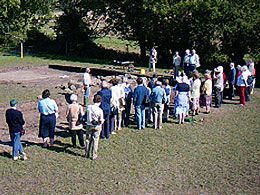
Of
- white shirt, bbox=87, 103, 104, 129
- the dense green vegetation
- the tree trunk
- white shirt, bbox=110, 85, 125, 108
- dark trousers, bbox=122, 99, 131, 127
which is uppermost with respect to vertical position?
the dense green vegetation

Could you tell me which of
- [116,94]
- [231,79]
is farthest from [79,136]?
Result: [231,79]

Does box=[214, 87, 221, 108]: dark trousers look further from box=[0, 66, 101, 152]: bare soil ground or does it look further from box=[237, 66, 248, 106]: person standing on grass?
box=[0, 66, 101, 152]: bare soil ground

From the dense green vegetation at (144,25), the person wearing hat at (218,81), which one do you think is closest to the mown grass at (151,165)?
the person wearing hat at (218,81)

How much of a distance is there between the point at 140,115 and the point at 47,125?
386 centimetres

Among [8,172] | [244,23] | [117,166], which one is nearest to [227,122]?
[117,166]

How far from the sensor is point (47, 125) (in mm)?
14656

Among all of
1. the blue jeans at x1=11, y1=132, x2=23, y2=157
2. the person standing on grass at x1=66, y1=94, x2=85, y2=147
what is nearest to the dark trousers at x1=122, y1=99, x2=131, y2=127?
the person standing on grass at x1=66, y1=94, x2=85, y2=147

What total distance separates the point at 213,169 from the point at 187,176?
3.14ft

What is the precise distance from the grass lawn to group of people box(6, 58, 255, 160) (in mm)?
431

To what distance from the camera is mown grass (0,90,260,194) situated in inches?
484

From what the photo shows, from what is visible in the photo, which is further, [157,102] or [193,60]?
[193,60]

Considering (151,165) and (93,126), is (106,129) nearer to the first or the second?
(93,126)

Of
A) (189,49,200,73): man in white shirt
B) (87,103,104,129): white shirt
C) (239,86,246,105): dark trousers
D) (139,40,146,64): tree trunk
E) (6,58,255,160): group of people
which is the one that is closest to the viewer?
(87,103,104,129): white shirt

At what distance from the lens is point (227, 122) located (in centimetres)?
1859
